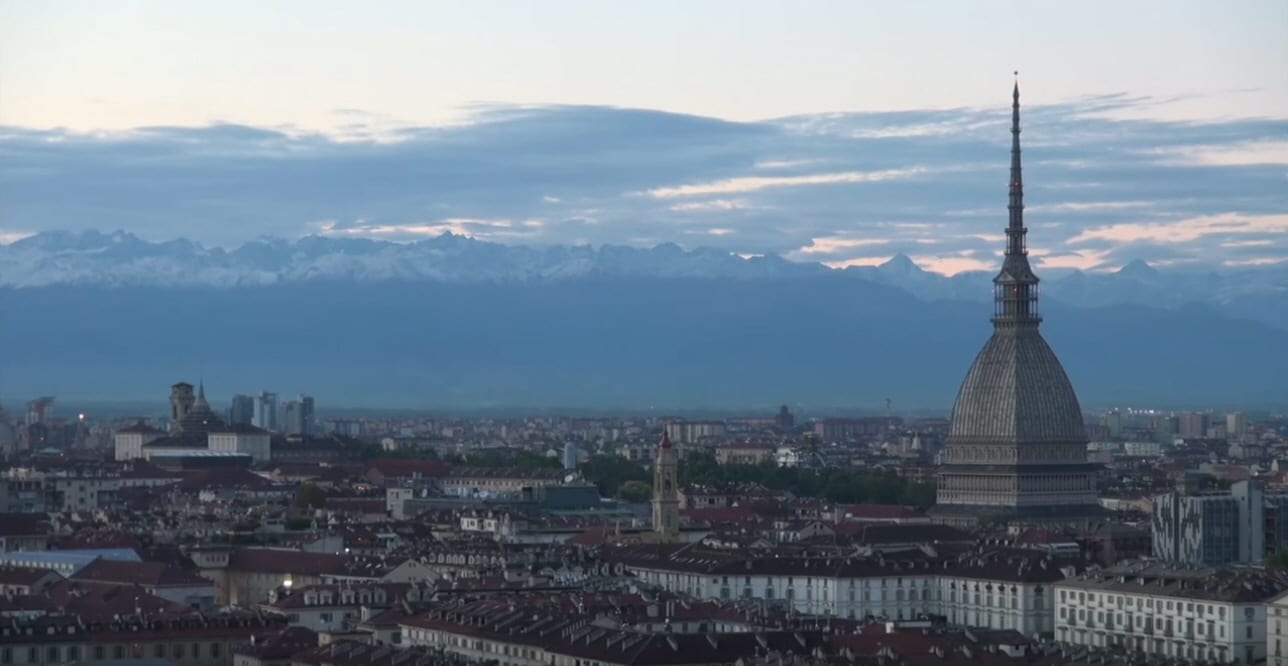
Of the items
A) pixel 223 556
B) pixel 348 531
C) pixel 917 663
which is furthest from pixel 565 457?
pixel 917 663

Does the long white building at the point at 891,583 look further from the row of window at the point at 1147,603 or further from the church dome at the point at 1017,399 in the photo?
the church dome at the point at 1017,399

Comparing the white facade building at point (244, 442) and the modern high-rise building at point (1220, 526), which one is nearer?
the modern high-rise building at point (1220, 526)

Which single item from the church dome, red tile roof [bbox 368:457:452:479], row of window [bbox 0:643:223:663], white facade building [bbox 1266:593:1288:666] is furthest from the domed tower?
row of window [bbox 0:643:223:663]

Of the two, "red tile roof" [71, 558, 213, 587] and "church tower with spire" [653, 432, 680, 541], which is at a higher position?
"church tower with spire" [653, 432, 680, 541]

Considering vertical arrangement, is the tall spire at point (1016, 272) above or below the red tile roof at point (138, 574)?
above

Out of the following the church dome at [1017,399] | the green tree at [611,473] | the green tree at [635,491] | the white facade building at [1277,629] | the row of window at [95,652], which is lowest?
the row of window at [95,652]

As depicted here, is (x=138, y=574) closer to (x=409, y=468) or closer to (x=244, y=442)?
(x=409, y=468)

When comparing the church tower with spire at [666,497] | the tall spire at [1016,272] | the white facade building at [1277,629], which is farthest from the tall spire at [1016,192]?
the white facade building at [1277,629]

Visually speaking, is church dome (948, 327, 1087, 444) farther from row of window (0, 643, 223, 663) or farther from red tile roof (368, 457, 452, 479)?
row of window (0, 643, 223, 663)
